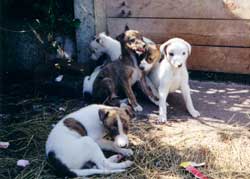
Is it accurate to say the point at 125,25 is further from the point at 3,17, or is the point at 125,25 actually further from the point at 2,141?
the point at 2,141

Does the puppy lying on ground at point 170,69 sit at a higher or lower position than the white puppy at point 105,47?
lower

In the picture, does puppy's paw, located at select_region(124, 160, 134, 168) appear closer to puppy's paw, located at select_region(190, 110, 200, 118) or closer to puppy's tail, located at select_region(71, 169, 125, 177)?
puppy's tail, located at select_region(71, 169, 125, 177)

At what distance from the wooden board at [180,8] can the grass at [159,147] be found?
1.77 meters

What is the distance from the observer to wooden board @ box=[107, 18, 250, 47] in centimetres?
633

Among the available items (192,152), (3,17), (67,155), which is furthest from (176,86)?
(3,17)

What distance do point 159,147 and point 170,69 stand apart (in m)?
1.07

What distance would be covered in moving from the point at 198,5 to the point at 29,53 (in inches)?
102

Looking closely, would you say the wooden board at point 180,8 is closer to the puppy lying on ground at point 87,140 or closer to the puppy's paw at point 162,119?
the puppy's paw at point 162,119

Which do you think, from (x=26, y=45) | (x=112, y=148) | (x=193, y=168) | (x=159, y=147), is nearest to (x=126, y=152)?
(x=112, y=148)

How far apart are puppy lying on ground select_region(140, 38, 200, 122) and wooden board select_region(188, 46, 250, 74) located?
1090 mm

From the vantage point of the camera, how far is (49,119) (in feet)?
18.5

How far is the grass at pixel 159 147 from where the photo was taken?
4430 millimetres

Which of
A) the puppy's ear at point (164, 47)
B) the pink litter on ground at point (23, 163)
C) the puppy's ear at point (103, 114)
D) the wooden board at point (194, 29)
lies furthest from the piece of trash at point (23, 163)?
the wooden board at point (194, 29)

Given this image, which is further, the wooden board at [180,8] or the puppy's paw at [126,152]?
the wooden board at [180,8]
